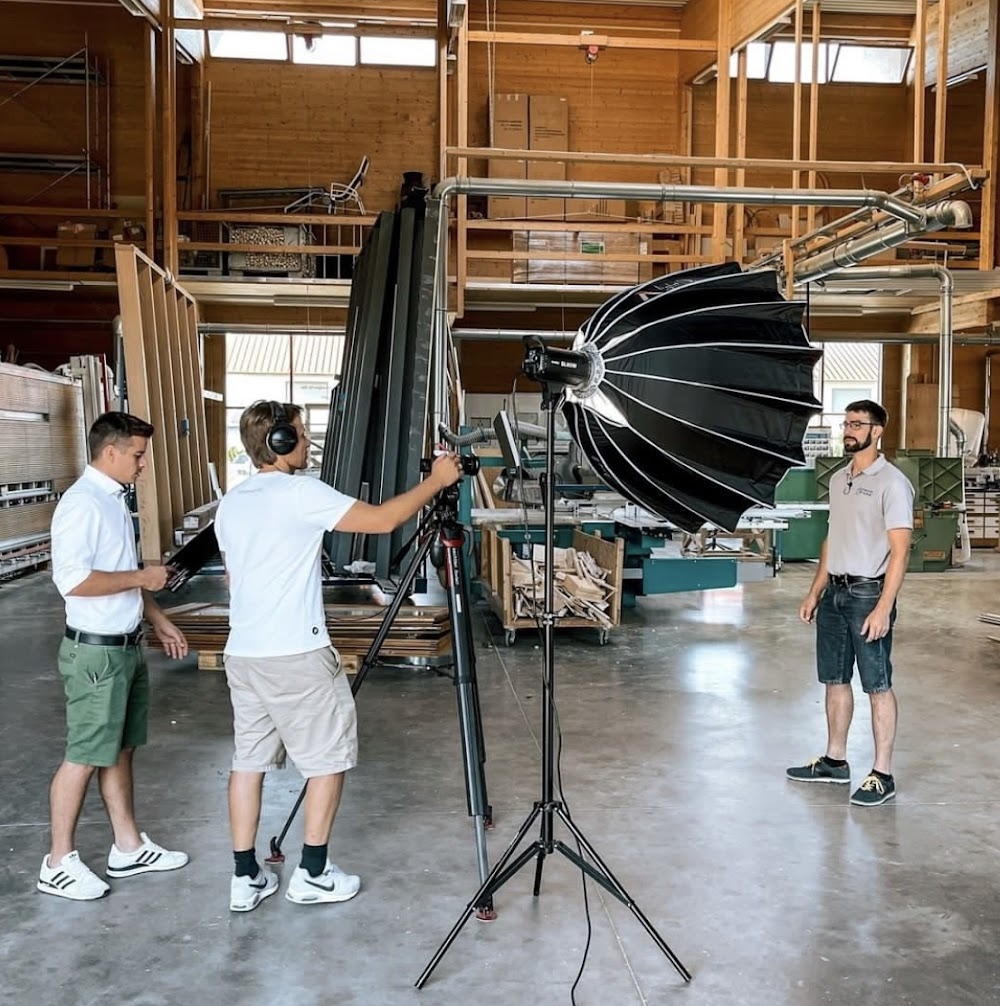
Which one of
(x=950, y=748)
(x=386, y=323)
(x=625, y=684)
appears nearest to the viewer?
(x=950, y=748)

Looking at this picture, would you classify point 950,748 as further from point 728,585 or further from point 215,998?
point 215,998

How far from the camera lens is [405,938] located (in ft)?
11.1

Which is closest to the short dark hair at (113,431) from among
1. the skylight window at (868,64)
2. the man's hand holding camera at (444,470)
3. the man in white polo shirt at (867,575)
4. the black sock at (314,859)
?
the man's hand holding camera at (444,470)

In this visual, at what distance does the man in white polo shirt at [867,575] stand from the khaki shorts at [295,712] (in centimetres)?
237

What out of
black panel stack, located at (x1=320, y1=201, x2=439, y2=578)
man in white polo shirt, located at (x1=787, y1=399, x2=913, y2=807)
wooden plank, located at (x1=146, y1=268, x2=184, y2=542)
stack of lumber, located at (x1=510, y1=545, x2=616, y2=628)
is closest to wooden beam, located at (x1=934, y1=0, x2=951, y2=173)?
black panel stack, located at (x1=320, y1=201, x2=439, y2=578)

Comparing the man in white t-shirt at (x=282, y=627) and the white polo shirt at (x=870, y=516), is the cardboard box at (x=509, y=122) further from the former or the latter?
the man in white t-shirt at (x=282, y=627)

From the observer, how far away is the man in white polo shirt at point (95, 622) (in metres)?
3.54

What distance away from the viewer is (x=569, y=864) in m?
3.99

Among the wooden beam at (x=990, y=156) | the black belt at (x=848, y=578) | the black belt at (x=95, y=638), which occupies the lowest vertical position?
the black belt at (x=95, y=638)

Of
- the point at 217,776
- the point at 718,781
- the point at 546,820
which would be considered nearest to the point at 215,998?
the point at 546,820

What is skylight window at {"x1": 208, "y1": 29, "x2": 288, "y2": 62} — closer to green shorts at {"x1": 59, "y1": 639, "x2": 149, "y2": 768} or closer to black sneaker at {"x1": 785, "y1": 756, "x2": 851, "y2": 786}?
black sneaker at {"x1": 785, "y1": 756, "x2": 851, "y2": 786}

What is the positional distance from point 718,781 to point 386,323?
519cm

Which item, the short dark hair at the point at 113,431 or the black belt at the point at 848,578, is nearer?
the short dark hair at the point at 113,431

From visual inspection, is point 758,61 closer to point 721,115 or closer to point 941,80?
point 721,115
